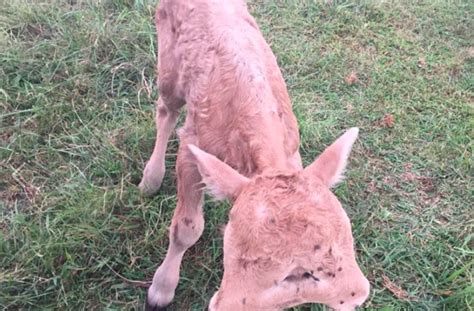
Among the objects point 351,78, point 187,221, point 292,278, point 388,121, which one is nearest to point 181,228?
point 187,221

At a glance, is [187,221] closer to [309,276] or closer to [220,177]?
[220,177]

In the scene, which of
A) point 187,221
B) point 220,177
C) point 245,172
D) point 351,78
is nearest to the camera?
point 220,177

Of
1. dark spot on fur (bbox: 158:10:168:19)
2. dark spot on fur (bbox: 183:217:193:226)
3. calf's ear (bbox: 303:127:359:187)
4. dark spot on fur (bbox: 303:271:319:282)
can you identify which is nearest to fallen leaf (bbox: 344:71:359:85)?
dark spot on fur (bbox: 158:10:168:19)

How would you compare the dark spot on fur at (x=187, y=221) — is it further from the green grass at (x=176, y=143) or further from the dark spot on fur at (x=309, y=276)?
the dark spot on fur at (x=309, y=276)

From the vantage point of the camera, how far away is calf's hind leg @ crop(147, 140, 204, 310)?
316 centimetres

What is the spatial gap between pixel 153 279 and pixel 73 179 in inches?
41.9

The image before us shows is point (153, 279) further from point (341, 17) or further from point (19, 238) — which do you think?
point (341, 17)

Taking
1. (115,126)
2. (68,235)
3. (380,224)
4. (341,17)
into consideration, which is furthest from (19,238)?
(341,17)

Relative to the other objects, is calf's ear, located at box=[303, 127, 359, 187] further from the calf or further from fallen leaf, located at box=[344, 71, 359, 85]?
fallen leaf, located at box=[344, 71, 359, 85]

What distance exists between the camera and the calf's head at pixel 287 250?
206 centimetres

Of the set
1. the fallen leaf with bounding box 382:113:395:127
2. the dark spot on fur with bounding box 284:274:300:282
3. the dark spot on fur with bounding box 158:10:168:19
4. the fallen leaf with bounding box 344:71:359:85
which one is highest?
the dark spot on fur with bounding box 284:274:300:282

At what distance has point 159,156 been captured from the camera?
13.6 feet

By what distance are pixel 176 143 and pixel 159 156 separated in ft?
1.49

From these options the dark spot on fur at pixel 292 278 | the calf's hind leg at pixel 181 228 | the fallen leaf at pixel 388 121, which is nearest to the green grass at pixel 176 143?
the fallen leaf at pixel 388 121
